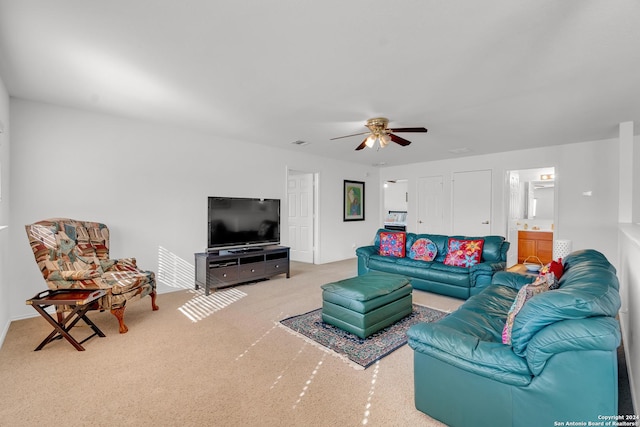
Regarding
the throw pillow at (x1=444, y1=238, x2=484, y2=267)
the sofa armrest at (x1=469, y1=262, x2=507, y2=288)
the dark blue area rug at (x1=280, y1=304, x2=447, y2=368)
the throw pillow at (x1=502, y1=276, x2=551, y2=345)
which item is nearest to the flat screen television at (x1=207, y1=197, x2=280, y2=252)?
the dark blue area rug at (x1=280, y1=304, x2=447, y2=368)

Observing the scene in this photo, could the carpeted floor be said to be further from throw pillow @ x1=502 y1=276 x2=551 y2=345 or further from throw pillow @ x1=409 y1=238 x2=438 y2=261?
throw pillow @ x1=409 y1=238 x2=438 y2=261

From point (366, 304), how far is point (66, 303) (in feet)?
8.52

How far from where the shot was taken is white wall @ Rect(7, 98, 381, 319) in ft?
Result: 10.8

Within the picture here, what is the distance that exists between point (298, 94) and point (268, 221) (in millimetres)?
2621

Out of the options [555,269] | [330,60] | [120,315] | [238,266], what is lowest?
[120,315]

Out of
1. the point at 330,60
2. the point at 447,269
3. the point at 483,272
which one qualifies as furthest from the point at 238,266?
the point at 483,272

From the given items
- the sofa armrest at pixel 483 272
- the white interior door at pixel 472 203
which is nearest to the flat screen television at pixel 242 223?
the sofa armrest at pixel 483 272

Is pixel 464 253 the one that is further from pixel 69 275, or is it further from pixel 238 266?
pixel 69 275

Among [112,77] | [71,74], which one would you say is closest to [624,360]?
[112,77]

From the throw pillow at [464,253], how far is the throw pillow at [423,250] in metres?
0.23

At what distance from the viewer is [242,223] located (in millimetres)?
4859

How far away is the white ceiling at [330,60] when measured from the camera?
1816 mm

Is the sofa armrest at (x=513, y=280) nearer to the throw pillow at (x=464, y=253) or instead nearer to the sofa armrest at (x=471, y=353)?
the throw pillow at (x=464, y=253)

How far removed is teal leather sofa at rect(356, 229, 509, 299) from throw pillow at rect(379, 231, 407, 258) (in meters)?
0.15
